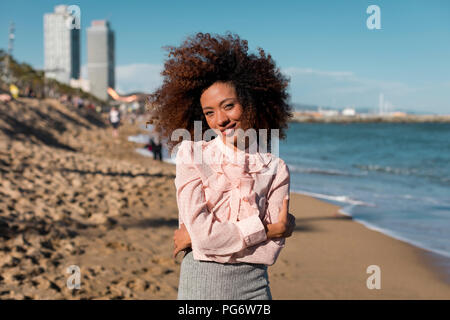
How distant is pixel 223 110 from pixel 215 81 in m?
0.19

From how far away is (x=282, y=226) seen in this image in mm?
1673

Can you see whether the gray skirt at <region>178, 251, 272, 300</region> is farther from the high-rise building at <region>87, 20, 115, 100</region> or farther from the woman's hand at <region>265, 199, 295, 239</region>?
the high-rise building at <region>87, 20, 115, 100</region>

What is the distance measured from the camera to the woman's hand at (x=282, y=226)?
5.47 ft

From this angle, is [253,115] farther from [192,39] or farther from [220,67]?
[192,39]

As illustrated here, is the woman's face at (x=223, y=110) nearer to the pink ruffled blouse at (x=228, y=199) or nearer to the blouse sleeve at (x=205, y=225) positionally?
the pink ruffled blouse at (x=228, y=199)

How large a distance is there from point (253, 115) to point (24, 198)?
6.25m

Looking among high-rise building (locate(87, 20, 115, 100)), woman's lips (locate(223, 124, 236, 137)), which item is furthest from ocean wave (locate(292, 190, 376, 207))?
high-rise building (locate(87, 20, 115, 100))

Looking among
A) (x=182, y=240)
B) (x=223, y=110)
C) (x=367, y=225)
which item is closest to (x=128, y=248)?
(x=182, y=240)

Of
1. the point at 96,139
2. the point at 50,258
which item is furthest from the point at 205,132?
the point at 96,139

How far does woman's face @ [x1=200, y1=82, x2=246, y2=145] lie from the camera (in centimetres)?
179

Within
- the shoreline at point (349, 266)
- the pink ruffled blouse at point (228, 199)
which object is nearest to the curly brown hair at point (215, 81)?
the pink ruffled blouse at point (228, 199)

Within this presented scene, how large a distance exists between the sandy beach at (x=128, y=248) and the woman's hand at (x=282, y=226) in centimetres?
301

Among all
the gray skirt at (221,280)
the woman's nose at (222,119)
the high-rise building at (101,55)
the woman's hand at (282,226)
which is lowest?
the gray skirt at (221,280)

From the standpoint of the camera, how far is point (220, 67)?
192 cm
